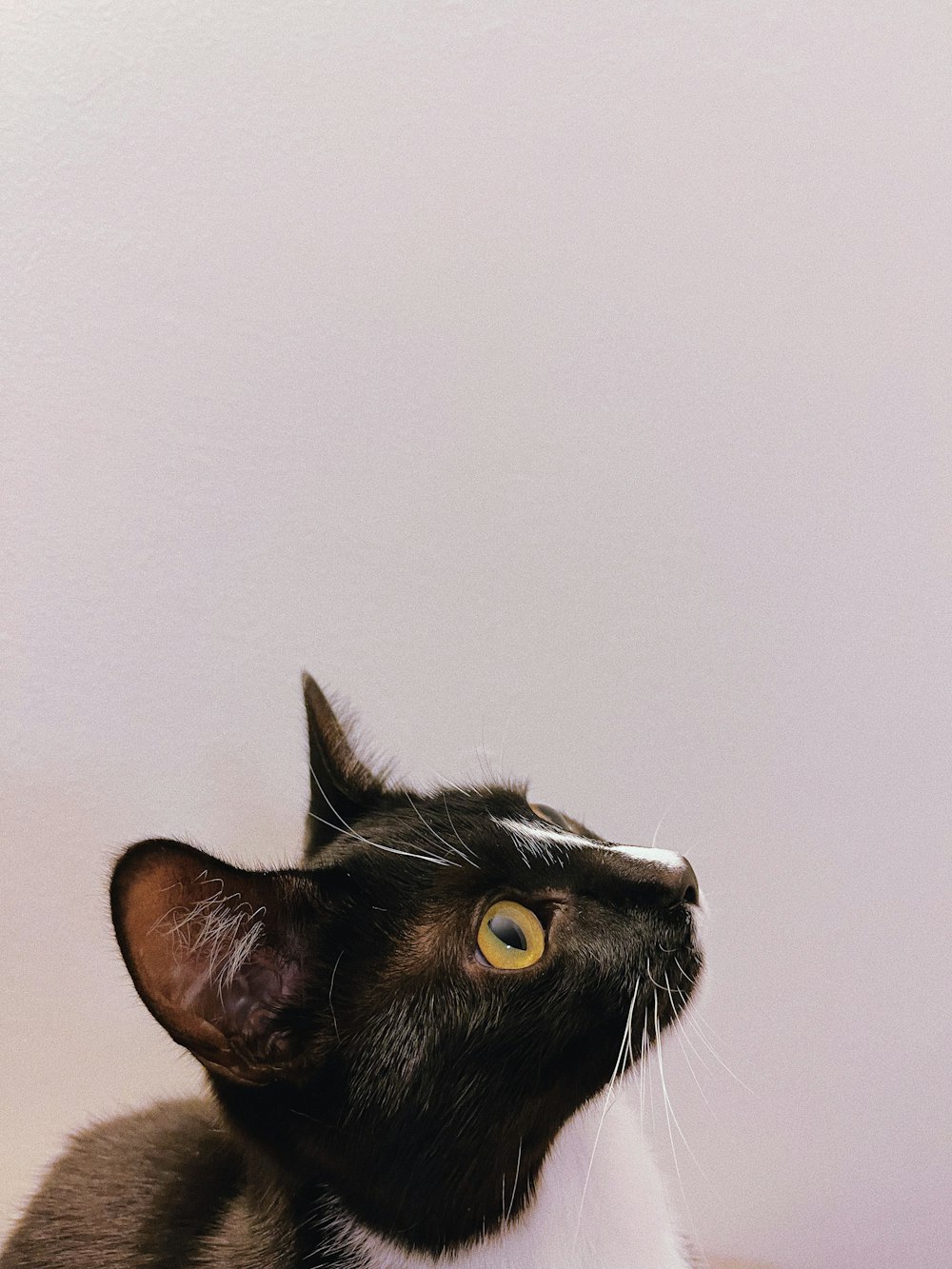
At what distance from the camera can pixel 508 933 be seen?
21.1 inches

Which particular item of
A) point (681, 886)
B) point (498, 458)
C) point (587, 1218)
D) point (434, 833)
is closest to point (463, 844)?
point (434, 833)

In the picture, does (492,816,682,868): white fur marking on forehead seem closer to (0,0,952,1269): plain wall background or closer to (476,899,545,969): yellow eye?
(476,899,545,969): yellow eye

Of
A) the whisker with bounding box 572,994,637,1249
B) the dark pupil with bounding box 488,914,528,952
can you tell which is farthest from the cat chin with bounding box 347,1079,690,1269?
the dark pupil with bounding box 488,914,528,952

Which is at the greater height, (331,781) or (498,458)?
(498,458)

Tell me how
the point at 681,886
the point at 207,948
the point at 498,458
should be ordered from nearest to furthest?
the point at 207,948 → the point at 681,886 → the point at 498,458

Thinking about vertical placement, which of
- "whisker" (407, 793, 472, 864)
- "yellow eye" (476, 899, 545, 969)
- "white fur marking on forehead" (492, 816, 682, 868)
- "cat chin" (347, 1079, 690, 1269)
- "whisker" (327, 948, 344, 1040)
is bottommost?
"cat chin" (347, 1079, 690, 1269)

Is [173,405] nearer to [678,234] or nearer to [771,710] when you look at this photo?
[678,234]

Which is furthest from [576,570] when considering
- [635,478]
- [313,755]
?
[313,755]

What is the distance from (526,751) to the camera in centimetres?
89

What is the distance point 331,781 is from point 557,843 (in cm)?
16

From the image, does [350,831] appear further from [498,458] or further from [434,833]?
[498,458]

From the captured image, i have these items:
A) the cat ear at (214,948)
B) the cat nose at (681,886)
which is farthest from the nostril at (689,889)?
the cat ear at (214,948)

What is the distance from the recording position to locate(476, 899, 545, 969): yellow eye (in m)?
0.53

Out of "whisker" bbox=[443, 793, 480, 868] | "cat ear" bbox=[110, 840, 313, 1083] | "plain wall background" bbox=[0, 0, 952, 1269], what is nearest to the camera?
"cat ear" bbox=[110, 840, 313, 1083]
